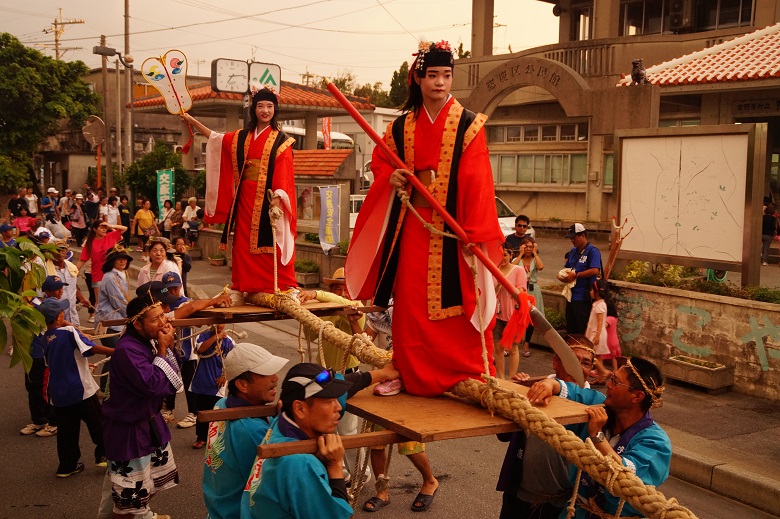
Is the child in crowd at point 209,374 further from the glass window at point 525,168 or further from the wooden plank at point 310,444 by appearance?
the glass window at point 525,168

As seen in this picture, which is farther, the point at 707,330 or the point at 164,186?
the point at 164,186

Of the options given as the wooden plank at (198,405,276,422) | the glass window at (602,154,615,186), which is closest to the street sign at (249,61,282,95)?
the wooden plank at (198,405,276,422)

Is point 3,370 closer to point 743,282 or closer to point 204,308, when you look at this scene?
point 204,308

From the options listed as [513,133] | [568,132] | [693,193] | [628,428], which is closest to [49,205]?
[513,133]

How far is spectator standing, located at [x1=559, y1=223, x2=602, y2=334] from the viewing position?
10.3 metres

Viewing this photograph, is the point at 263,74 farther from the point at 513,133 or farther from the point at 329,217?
the point at 513,133

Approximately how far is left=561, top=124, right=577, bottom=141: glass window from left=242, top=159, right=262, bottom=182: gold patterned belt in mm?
18322

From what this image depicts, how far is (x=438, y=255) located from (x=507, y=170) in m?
21.4

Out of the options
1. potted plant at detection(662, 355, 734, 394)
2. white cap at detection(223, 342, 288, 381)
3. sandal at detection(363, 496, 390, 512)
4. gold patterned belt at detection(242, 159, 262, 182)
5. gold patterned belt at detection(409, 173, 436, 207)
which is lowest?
Answer: sandal at detection(363, 496, 390, 512)

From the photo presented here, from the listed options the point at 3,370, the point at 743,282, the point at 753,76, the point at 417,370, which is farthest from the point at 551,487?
the point at 753,76

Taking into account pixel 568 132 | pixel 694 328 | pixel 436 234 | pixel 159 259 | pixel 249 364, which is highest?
pixel 568 132

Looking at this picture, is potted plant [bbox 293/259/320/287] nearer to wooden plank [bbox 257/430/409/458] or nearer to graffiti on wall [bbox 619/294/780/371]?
graffiti on wall [bbox 619/294/780/371]

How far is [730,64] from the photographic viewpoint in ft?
51.4

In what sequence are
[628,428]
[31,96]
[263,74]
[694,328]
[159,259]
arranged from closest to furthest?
[628,428] → [159,259] → [694,328] → [263,74] → [31,96]
